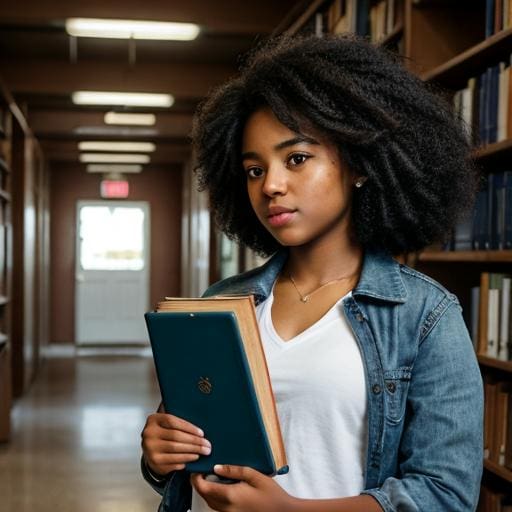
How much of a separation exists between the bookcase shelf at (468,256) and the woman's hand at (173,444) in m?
1.39

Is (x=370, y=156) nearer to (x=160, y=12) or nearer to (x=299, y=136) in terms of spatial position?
(x=299, y=136)

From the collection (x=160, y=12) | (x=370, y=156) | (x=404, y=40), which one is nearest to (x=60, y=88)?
(x=160, y=12)

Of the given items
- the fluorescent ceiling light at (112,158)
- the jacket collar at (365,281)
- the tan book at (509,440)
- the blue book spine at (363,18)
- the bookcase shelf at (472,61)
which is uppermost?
the fluorescent ceiling light at (112,158)

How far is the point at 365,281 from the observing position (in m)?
1.12

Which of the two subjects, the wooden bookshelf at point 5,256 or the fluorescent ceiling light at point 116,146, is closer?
the wooden bookshelf at point 5,256

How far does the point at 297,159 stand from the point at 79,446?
175 inches

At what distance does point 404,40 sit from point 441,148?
176 cm

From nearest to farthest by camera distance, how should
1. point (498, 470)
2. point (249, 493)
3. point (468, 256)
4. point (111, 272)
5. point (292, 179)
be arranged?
point (249, 493) → point (292, 179) → point (498, 470) → point (468, 256) → point (111, 272)

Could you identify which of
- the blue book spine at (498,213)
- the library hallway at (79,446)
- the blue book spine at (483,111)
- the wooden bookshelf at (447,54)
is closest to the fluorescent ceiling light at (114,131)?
the library hallway at (79,446)

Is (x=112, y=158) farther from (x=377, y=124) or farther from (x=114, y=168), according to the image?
(x=377, y=124)

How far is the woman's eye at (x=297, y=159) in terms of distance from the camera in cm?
110

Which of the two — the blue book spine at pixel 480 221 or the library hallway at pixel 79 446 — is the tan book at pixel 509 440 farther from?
the library hallway at pixel 79 446

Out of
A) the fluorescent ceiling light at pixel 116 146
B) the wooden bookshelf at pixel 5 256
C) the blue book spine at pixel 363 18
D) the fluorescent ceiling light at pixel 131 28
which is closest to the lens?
the blue book spine at pixel 363 18

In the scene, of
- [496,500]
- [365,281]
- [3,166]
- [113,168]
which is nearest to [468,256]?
[496,500]
